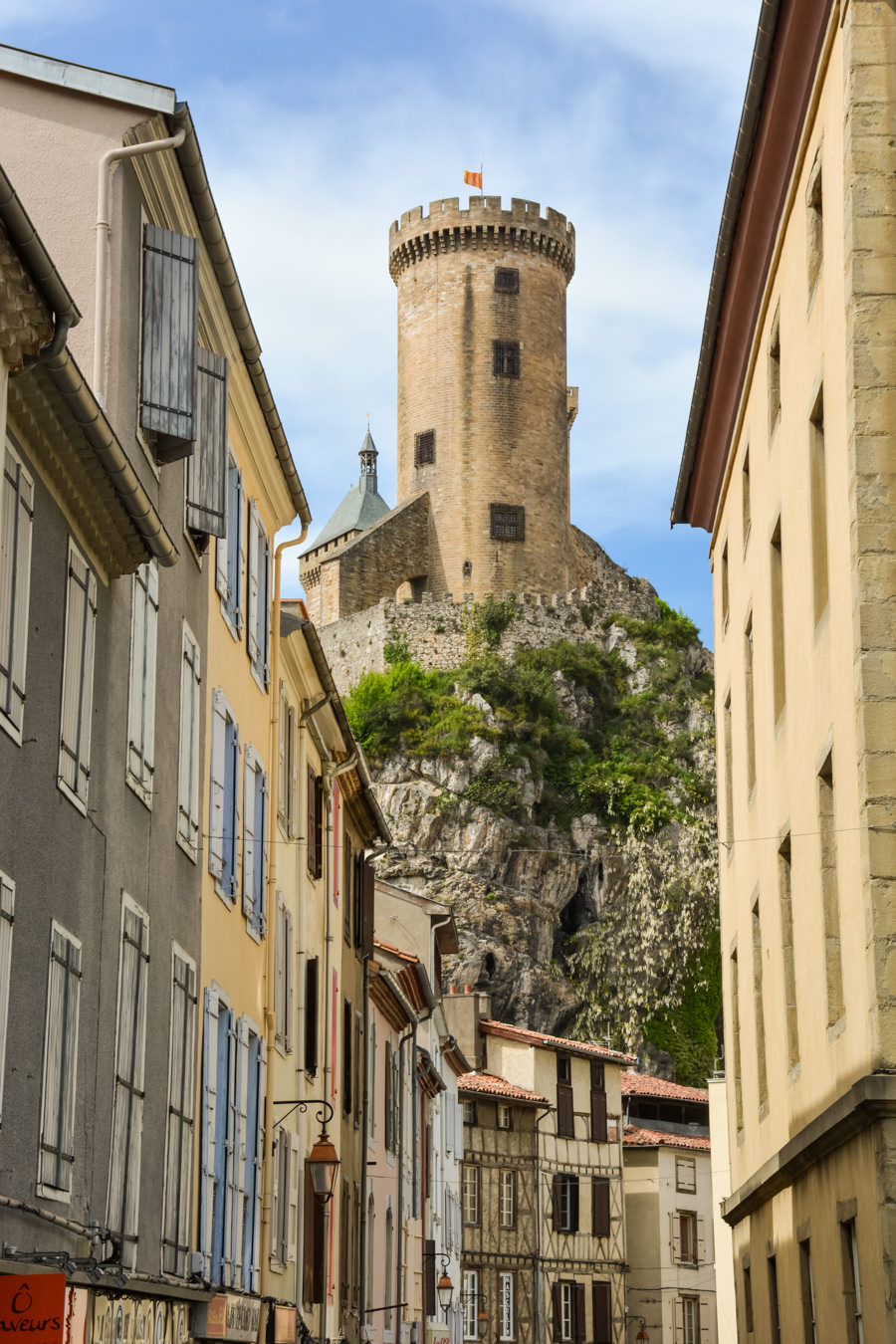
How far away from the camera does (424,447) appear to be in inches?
2672

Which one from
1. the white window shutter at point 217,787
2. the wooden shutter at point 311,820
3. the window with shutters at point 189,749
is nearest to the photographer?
the window with shutters at point 189,749

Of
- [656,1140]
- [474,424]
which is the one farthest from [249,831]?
[474,424]

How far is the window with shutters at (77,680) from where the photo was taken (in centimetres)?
994

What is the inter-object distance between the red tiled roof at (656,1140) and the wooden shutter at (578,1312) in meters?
4.20

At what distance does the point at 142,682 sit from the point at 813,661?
14.1ft

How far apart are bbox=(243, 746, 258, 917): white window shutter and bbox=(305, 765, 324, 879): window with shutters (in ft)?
12.9

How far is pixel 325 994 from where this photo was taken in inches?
831

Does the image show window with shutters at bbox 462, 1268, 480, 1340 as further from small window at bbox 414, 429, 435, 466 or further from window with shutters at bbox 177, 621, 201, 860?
small window at bbox 414, 429, 435, 466

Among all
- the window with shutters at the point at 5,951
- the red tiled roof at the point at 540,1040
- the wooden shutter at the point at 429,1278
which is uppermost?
the red tiled roof at the point at 540,1040

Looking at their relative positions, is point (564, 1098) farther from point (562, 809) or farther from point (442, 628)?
point (442, 628)

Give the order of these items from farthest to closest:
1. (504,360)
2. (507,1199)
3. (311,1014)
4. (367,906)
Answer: (504,360), (507,1199), (367,906), (311,1014)

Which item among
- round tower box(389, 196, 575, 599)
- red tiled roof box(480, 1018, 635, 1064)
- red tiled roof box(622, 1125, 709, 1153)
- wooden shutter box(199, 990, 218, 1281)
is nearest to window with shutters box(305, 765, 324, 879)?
wooden shutter box(199, 990, 218, 1281)

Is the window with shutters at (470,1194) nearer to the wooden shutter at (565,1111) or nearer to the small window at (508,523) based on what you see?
the wooden shutter at (565,1111)

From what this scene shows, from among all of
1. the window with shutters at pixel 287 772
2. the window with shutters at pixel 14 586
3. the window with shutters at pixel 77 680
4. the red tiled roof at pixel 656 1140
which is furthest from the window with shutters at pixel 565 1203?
the window with shutters at pixel 14 586
